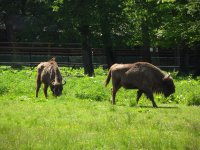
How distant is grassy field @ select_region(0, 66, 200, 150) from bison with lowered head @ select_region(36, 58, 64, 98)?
1.55 ft

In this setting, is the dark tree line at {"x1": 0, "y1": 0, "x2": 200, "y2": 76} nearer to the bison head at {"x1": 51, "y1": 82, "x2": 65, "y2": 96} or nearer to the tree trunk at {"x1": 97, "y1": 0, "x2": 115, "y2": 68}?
the tree trunk at {"x1": 97, "y1": 0, "x2": 115, "y2": 68}

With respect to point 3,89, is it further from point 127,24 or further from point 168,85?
point 127,24

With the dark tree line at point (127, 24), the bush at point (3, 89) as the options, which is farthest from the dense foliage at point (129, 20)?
the bush at point (3, 89)

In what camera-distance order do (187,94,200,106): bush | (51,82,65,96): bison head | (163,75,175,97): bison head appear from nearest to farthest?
(163,75,175,97): bison head, (187,94,200,106): bush, (51,82,65,96): bison head

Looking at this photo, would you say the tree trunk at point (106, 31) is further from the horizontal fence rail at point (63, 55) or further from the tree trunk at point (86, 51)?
the horizontal fence rail at point (63, 55)

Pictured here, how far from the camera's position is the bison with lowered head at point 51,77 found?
21.3m

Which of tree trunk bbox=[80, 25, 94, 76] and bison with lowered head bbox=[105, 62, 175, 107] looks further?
tree trunk bbox=[80, 25, 94, 76]

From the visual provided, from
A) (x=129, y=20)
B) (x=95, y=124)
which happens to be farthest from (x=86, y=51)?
(x=95, y=124)

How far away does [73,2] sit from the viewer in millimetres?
36094

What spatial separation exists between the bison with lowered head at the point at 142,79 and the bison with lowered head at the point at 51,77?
2.73 metres

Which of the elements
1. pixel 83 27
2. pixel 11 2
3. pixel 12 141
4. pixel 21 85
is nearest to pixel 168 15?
pixel 83 27

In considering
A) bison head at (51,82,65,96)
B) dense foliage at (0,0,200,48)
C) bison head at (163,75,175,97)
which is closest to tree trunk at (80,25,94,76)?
dense foliage at (0,0,200,48)

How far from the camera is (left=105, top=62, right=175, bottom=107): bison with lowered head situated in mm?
19328

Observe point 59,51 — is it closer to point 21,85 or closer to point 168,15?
point 168,15
